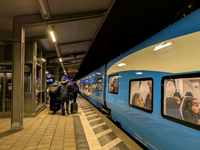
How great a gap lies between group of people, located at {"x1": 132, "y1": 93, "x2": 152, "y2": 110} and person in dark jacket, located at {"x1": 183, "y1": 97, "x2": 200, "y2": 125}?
36.6 inches

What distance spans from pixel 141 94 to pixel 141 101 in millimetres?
153

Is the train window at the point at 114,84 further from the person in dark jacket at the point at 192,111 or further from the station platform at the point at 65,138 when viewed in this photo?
the person in dark jacket at the point at 192,111

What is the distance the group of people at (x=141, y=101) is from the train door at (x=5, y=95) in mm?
5585

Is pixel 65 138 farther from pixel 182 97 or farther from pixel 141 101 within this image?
pixel 182 97

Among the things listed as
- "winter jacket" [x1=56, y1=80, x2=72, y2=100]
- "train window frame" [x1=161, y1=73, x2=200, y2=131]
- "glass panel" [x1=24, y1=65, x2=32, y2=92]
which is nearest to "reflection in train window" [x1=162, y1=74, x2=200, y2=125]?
"train window frame" [x1=161, y1=73, x2=200, y2=131]

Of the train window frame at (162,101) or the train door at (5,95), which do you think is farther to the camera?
the train door at (5,95)

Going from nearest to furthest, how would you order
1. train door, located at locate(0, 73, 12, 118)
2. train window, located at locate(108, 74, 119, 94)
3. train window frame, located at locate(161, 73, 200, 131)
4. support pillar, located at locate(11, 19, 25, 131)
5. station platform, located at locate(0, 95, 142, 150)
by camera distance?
train window frame, located at locate(161, 73, 200, 131) → station platform, located at locate(0, 95, 142, 150) → support pillar, located at locate(11, 19, 25, 131) → train window, located at locate(108, 74, 119, 94) → train door, located at locate(0, 73, 12, 118)

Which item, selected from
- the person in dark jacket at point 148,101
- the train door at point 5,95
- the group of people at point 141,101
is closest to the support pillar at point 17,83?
the train door at point 5,95

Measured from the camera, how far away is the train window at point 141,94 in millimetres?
3111

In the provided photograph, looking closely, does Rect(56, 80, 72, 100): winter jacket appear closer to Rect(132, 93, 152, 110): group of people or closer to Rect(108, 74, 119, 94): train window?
Rect(108, 74, 119, 94): train window

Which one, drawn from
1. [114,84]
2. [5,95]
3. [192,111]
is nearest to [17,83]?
[5,95]

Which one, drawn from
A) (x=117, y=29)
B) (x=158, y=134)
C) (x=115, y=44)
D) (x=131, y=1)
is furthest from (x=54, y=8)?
(x=115, y=44)

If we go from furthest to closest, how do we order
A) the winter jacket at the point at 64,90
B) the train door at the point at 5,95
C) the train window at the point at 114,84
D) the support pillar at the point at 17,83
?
1. the winter jacket at the point at 64,90
2. the train door at the point at 5,95
3. the train window at the point at 114,84
4. the support pillar at the point at 17,83

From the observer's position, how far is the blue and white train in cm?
209
